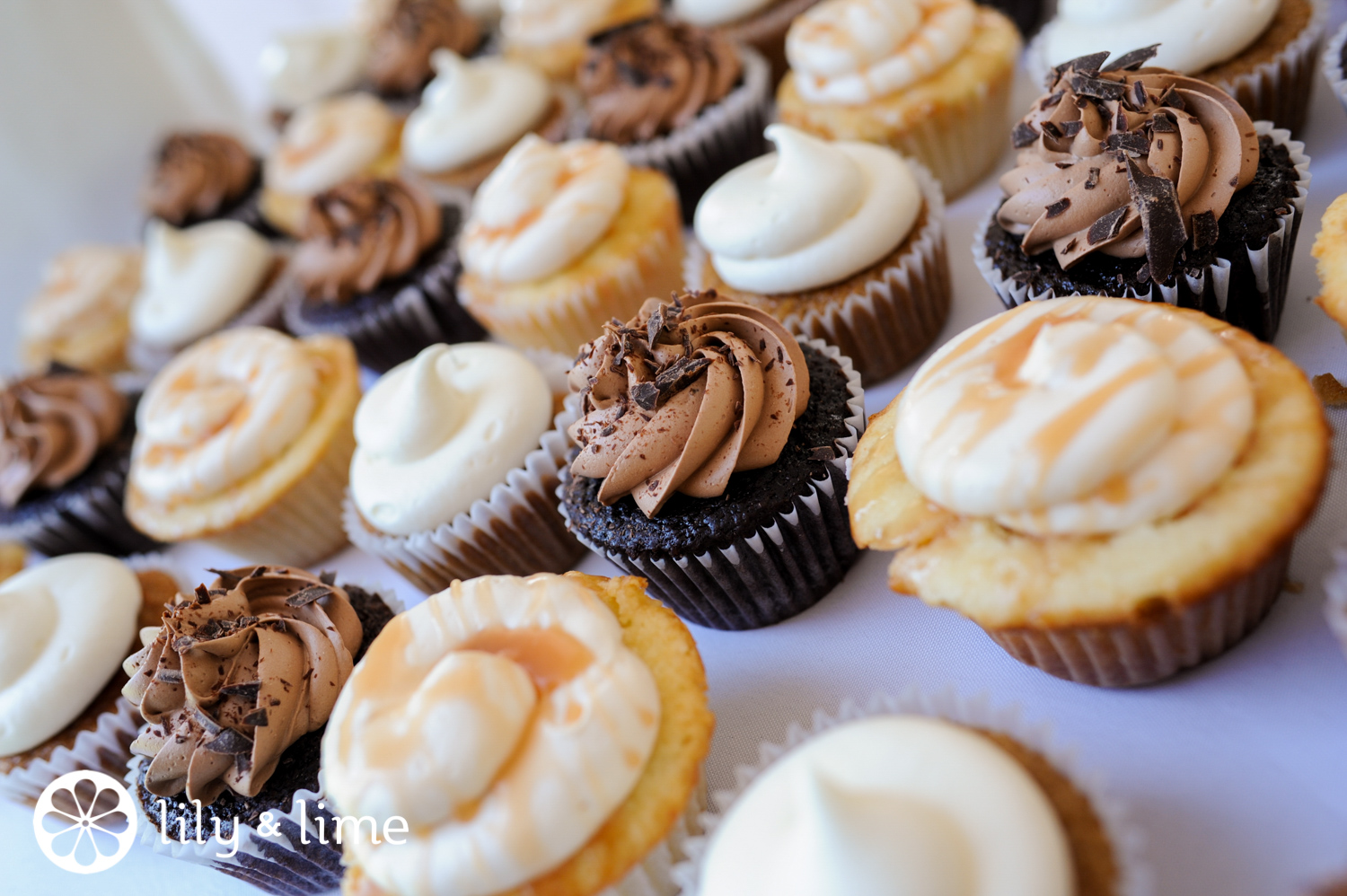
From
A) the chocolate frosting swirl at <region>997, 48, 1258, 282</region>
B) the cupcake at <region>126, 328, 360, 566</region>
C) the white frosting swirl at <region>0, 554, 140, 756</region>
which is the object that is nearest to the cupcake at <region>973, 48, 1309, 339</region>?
the chocolate frosting swirl at <region>997, 48, 1258, 282</region>

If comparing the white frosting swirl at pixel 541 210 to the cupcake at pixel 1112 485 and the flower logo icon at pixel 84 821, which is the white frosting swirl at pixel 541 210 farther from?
the flower logo icon at pixel 84 821

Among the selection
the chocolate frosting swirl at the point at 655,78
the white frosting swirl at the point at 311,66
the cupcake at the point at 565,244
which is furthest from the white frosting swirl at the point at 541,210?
the white frosting swirl at the point at 311,66

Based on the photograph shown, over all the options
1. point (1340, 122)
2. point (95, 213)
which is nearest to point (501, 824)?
point (1340, 122)

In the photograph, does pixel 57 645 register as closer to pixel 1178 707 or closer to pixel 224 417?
pixel 224 417

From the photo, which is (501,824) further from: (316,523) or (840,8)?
(840,8)

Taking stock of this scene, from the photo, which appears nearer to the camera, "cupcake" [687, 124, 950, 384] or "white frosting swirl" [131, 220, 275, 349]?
"cupcake" [687, 124, 950, 384]

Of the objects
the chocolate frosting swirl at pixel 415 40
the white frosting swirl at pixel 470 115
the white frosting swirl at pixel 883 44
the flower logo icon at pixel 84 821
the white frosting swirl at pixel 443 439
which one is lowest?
the flower logo icon at pixel 84 821

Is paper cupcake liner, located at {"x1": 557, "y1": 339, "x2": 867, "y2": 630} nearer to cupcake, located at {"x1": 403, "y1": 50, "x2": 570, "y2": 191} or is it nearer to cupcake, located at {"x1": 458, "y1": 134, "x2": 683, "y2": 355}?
cupcake, located at {"x1": 458, "y1": 134, "x2": 683, "y2": 355}
